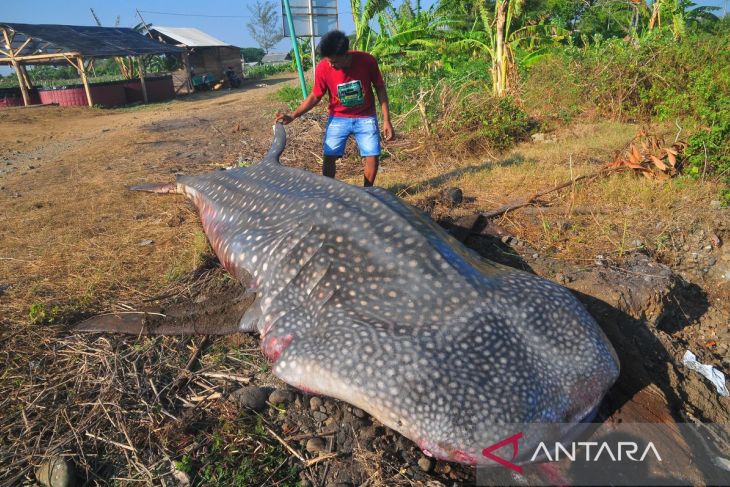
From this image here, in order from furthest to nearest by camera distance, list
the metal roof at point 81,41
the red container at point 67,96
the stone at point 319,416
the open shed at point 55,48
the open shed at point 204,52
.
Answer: the open shed at point 204,52
the red container at point 67,96
the metal roof at point 81,41
the open shed at point 55,48
the stone at point 319,416

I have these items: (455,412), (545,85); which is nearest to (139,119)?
(545,85)

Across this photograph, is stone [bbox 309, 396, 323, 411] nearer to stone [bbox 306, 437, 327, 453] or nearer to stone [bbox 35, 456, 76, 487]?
stone [bbox 306, 437, 327, 453]

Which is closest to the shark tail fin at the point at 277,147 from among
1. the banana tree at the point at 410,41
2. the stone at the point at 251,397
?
the stone at the point at 251,397

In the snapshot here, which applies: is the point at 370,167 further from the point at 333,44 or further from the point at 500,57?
the point at 500,57

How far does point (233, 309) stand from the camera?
A: 343 centimetres

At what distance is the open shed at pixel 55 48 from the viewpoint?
19219 mm

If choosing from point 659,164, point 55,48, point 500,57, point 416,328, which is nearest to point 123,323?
point 416,328

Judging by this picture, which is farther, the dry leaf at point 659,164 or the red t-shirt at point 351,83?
the dry leaf at point 659,164

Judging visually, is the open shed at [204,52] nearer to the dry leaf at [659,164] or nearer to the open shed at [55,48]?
the open shed at [55,48]

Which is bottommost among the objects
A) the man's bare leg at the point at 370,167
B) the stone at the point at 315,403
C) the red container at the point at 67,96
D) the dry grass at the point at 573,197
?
the stone at the point at 315,403

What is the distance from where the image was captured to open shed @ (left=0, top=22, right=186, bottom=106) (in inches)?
757

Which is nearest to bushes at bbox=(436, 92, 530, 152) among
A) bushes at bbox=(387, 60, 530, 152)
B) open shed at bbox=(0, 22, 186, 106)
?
bushes at bbox=(387, 60, 530, 152)

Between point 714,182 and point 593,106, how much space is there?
512 cm

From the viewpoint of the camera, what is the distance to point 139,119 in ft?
50.7
